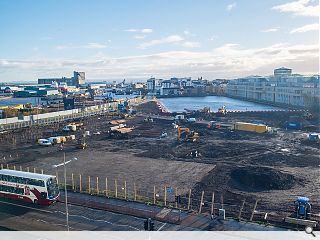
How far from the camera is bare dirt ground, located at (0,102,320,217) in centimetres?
2717

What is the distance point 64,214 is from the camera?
21812 mm

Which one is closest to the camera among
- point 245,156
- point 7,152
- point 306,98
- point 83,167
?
point 83,167

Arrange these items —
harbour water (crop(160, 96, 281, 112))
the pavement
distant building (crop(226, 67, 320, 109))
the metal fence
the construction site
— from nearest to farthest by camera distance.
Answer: the pavement → the construction site → the metal fence → distant building (crop(226, 67, 320, 109)) → harbour water (crop(160, 96, 281, 112))

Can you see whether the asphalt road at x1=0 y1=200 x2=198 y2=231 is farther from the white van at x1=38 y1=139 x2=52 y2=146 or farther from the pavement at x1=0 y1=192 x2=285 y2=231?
the white van at x1=38 y1=139 x2=52 y2=146

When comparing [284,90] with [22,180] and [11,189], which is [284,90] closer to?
[22,180]

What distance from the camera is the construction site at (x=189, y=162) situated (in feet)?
82.4

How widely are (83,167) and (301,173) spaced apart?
847 inches

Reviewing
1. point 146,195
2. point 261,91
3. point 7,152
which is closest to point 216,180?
point 146,195

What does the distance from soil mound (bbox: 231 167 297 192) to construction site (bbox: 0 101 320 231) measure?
8cm

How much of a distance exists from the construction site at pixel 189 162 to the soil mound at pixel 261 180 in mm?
79

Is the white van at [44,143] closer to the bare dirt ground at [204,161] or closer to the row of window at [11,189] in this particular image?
the bare dirt ground at [204,161]

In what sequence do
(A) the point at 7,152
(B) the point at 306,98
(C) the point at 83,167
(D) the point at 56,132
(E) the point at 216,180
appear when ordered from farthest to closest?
(B) the point at 306,98 < (D) the point at 56,132 < (A) the point at 7,152 < (C) the point at 83,167 < (E) the point at 216,180

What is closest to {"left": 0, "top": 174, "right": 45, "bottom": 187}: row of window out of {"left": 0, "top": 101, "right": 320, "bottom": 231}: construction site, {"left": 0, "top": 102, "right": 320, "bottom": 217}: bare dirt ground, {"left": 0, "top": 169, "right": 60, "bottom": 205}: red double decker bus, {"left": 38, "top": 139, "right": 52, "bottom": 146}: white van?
{"left": 0, "top": 169, "right": 60, "bottom": 205}: red double decker bus
